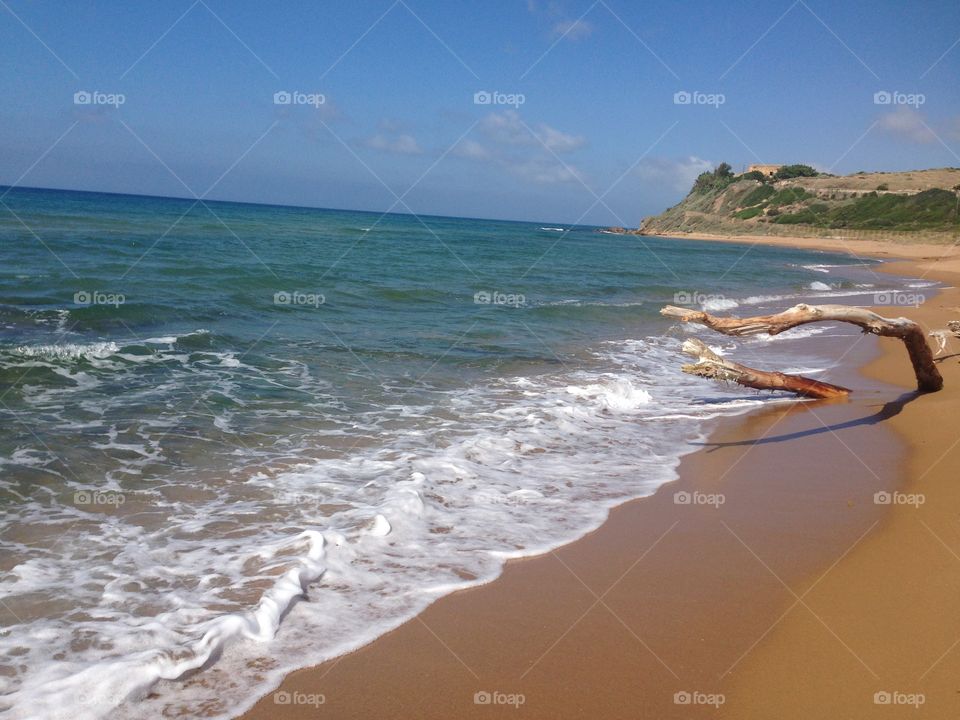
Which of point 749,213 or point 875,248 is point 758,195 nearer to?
point 749,213

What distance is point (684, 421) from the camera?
865cm

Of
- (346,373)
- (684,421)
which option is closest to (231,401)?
(346,373)

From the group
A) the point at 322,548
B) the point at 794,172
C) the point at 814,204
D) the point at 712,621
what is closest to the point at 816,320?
the point at 712,621

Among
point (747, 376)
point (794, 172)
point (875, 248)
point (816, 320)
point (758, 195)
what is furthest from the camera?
point (794, 172)

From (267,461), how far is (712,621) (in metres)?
4.17

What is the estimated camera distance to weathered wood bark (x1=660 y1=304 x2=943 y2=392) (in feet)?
26.2

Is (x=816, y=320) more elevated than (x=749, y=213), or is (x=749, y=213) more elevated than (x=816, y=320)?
(x=749, y=213)

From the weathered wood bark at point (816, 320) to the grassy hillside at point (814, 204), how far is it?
2265 inches

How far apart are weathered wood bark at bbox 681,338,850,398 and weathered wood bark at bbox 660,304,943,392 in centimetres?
37

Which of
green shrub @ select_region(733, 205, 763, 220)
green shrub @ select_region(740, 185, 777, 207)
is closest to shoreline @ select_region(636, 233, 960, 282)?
green shrub @ select_region(733, 205, 763, 220)

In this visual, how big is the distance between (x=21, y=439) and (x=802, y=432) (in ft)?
26.5

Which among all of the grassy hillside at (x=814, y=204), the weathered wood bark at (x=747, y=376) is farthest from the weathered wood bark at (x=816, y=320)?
the grassy hillside at (x=814, y=204)

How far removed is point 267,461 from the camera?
257 inches

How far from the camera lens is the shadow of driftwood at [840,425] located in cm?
769
